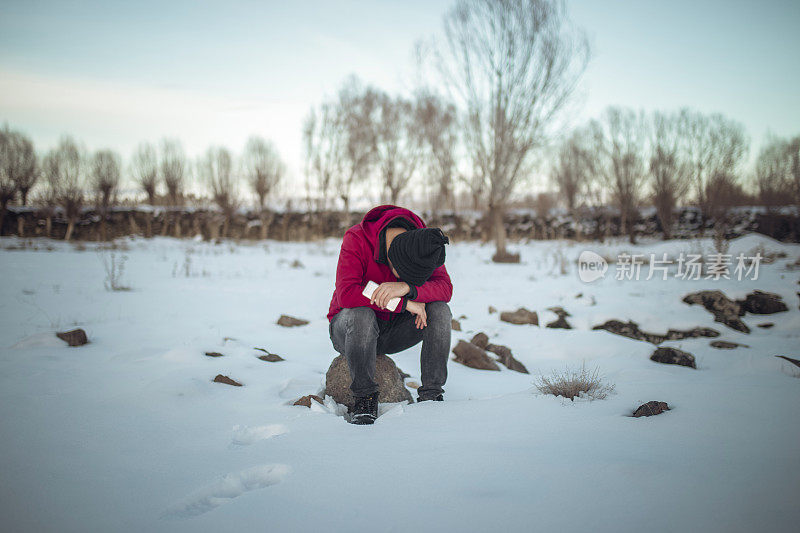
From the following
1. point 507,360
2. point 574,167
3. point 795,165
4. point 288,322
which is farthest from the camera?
point 574,167

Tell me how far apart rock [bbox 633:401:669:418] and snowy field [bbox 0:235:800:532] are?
0.16ft

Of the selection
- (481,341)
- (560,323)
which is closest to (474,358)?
(481,341)

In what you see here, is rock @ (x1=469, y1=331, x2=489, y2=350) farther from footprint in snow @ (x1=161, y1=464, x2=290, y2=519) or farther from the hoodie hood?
footprint in snow @ (x1=161, y1=464, x2=290, y2=519)

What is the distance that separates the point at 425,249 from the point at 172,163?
2517 cm

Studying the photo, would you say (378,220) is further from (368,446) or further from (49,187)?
(49,187)

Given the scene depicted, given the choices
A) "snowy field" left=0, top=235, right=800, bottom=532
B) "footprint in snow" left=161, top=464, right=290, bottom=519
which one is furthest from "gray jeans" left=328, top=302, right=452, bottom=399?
"footprint in snow" left=161, top=464, right=290, bottom=519

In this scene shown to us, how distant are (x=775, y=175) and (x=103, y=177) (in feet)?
108

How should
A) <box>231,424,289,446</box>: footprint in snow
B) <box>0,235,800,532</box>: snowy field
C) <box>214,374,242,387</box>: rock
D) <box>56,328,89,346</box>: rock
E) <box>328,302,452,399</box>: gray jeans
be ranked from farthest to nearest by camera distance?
<box>56,328,89,346</box>: rock → <box>214,374,242,387</box>: rock → <box>328,302,452,399</box>: gray jeans → <box>231,424,289,446</box>: footprint in snow → <box>0,235,800,532</box>: snowy field

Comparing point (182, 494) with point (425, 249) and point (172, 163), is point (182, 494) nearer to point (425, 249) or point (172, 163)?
point (425, 249)

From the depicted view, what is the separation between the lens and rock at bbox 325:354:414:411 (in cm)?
221

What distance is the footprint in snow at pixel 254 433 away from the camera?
5.44ft

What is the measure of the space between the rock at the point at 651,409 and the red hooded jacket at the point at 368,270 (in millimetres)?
1066

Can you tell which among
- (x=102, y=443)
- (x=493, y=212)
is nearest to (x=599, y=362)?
(x=102, y=443)

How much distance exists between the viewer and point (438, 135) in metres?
19.3
